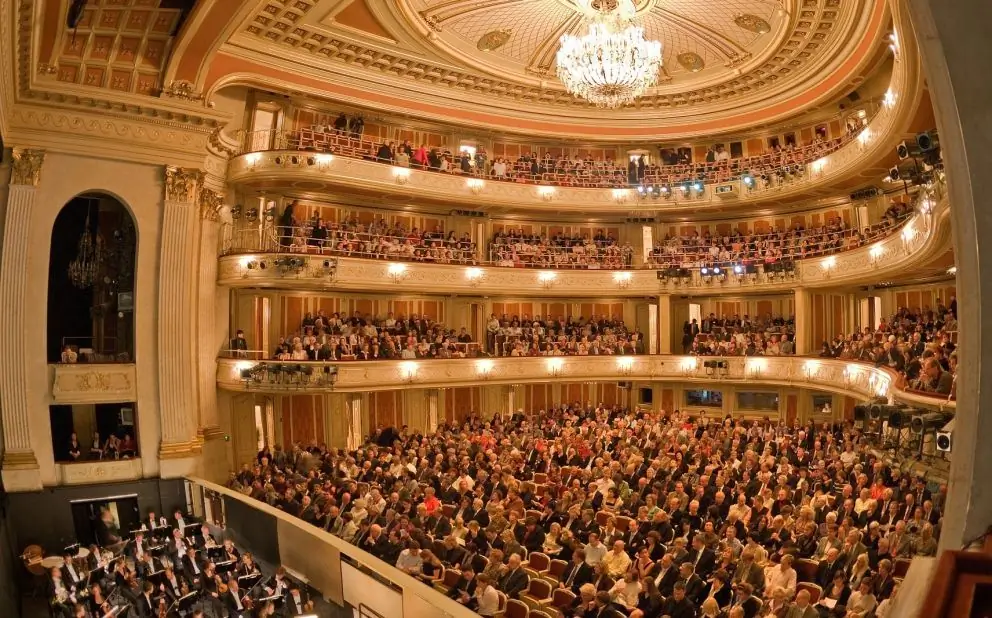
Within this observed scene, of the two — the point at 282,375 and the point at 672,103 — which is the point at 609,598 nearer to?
the point at 282,375

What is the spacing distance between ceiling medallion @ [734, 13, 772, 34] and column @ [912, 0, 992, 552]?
59.9 feet

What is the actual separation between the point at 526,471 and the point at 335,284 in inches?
312

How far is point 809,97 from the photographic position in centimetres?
2145

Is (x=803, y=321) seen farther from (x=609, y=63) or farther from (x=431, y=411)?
(x=431, y=411)

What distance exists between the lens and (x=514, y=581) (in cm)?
911

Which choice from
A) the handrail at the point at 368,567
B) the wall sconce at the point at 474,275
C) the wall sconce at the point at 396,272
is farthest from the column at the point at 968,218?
the wall sconce at the point at 474,275

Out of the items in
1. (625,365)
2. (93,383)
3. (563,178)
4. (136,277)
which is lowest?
(625,365)

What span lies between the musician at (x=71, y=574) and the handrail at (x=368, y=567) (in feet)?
8.86

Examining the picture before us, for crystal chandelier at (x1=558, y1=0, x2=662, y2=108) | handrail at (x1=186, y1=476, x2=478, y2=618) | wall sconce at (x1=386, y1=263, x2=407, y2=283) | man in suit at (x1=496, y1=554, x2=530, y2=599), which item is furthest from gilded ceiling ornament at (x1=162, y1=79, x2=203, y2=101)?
man in suit at (x1=496, y1=554, x2=530, y2=599)

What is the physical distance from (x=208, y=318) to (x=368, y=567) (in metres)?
11.7

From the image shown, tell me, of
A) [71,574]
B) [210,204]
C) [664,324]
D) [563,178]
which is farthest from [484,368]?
[71,574]

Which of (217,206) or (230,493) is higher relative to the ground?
(217,206)

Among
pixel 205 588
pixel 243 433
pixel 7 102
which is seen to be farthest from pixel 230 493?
pixel 7 102

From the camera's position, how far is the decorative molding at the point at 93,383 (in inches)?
580
